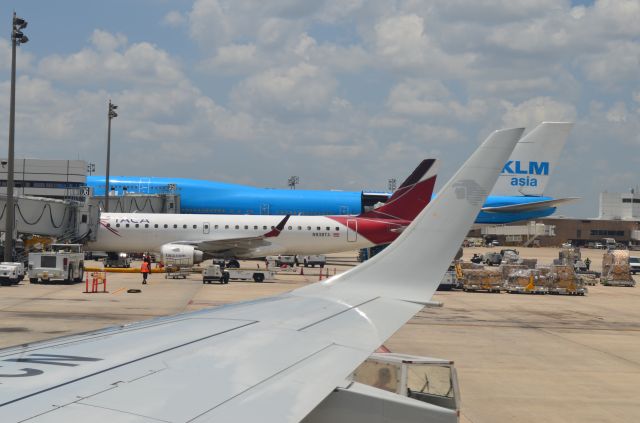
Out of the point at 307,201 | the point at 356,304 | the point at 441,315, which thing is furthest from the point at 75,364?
the point at 307,201

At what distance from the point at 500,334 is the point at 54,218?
27675mm

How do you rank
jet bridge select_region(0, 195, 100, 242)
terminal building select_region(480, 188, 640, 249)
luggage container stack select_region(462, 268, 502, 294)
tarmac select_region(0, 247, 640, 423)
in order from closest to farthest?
tarmac select_region(0, 247, 640, 423) < luggage container stack select_region(462, 268, 502, 294) < jet bridge select_region(0, 195, 100, 242) < terminal building select_region(480, 188, 640, 249)

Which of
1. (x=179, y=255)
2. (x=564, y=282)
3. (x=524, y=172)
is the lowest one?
(x=564, y=282)

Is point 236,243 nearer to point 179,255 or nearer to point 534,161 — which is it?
point 179,255

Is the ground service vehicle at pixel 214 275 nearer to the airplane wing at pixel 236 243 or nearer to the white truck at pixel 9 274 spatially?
the airplane wing at pixel 236 243

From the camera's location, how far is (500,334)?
18531mm

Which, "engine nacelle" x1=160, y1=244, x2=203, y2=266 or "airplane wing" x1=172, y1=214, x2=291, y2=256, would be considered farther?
"airplane wing" x1=172, y1=214, x2=291, y2=256

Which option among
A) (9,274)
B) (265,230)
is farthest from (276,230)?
(9,274)

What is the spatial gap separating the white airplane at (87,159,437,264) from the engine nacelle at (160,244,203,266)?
117cm

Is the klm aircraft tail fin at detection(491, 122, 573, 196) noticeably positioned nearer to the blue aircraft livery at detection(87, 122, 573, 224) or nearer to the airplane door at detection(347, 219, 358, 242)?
the blue aircraft livery at detection(87, 122, 573, 224)

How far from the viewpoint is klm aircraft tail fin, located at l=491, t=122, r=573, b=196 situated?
158 ft

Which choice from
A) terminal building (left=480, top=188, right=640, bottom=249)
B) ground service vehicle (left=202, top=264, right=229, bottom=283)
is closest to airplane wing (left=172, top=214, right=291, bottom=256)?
ground service vehicle (left=202, top=264, right=229, bottom=283)

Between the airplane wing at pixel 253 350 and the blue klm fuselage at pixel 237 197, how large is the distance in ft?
166

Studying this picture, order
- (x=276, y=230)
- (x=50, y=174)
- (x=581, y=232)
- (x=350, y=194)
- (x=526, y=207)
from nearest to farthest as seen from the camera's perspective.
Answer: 1. (x=276, y=230)
2. (x=526, y=207)
3. (x=350, y=194)
4. (x=50, y=174)
5. (x=581, y=232)
